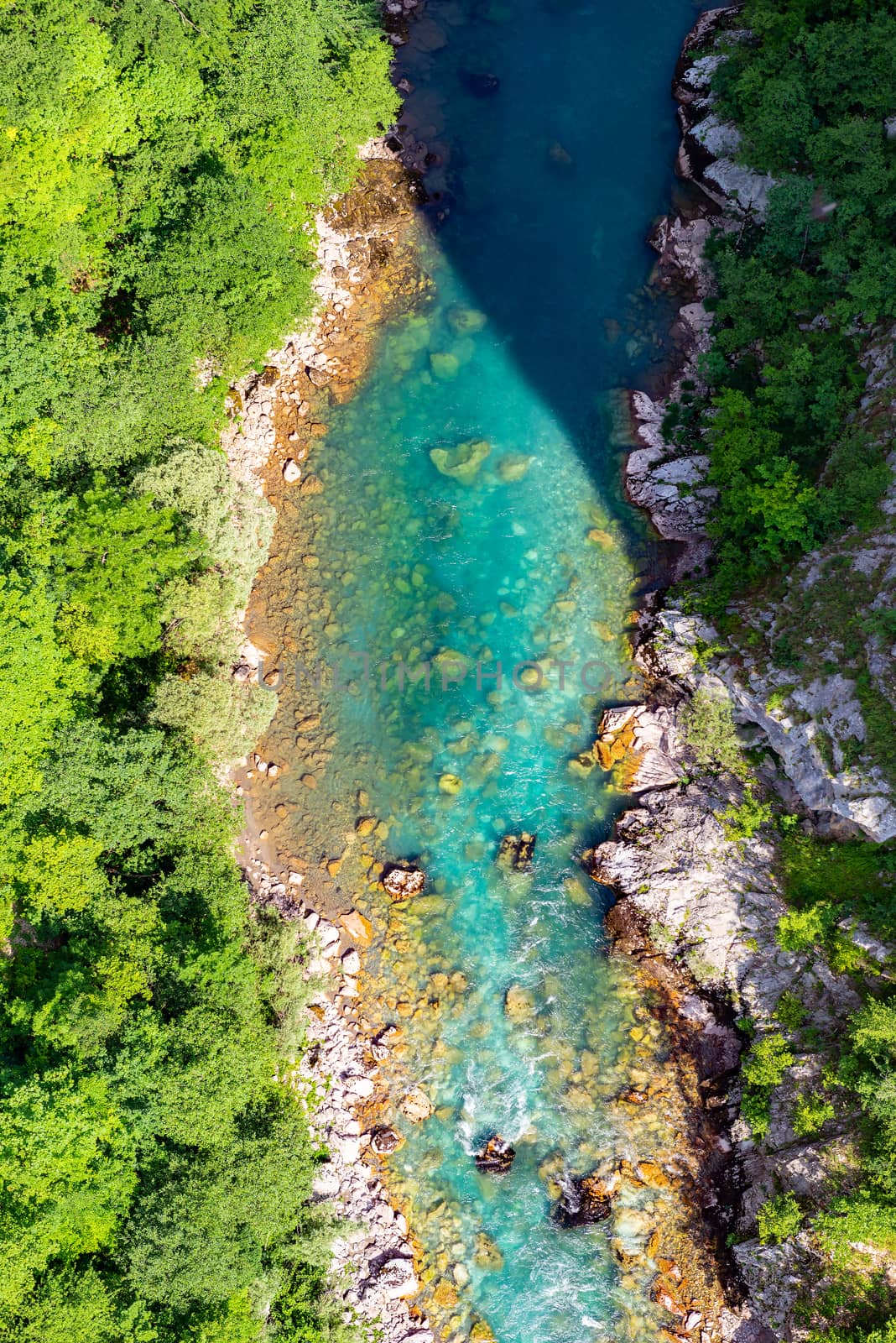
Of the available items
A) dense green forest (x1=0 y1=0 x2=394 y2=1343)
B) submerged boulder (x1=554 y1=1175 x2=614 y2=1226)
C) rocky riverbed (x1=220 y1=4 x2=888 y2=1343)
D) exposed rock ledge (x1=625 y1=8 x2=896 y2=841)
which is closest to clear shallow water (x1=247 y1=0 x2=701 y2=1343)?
rocky riverbed (x1=220 y1=4 x2=888 y2=1343)

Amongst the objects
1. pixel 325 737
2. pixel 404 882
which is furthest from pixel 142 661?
pixel 404 882

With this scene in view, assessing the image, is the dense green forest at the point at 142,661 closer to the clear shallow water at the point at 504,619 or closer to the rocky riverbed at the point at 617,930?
the rocky riverbed at the point at 617,930

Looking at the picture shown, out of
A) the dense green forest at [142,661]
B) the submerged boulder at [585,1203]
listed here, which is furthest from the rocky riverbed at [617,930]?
the dense green forest at [142,661]

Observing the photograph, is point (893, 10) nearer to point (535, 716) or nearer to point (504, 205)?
point (504, 205)

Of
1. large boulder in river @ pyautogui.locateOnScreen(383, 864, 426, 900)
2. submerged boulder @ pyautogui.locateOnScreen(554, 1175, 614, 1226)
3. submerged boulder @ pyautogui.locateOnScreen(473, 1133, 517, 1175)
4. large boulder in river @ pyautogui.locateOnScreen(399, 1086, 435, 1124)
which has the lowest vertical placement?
submerged boulder @ pyautogui.locateOnScreen(554, 1175, 614, 1226)

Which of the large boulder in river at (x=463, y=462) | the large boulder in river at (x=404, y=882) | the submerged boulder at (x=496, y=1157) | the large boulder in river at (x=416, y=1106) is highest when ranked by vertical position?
the large boulder in river at (x=463, y=462)

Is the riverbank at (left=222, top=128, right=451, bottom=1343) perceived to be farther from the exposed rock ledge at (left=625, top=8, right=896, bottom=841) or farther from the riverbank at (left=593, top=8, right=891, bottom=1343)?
the exposed rock ledge at (left=625, top=8, right=896, bottom=841)
